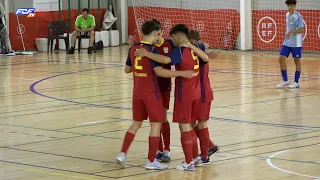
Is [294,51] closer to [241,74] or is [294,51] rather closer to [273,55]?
[241,74]

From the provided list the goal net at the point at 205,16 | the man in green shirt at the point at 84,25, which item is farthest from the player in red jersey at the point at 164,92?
the man in green shirt at the point at 84,25

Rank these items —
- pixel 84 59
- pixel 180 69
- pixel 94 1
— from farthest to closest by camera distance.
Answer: pixel 94 1 → pixel 84 59 → pixel 180 69

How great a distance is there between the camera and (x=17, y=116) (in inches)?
508

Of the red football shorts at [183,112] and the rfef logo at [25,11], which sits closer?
the red football shorts at [183,112]

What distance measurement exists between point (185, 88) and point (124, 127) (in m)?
3.15

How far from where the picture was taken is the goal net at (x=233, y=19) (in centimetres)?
2488

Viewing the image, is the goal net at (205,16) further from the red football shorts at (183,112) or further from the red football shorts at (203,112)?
the red football shorts at (183,112)

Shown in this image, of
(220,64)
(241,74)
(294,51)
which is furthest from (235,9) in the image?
(294,51)

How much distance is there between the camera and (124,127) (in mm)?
A: 11539

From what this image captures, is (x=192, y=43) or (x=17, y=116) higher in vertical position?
(x=192, y=43)

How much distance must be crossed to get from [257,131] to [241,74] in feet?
27.4

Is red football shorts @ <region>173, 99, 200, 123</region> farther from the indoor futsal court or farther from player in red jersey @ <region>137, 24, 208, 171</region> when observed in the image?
the indoor futsal court

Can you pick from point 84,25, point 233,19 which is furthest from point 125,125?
point 84,25

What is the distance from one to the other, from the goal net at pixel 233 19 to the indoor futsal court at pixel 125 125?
3.27 meters
